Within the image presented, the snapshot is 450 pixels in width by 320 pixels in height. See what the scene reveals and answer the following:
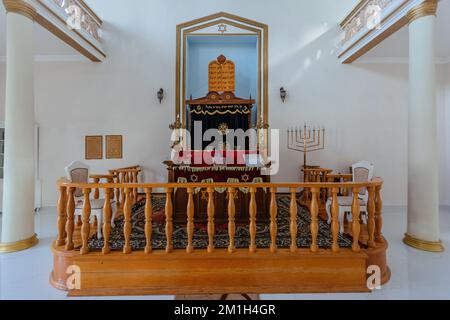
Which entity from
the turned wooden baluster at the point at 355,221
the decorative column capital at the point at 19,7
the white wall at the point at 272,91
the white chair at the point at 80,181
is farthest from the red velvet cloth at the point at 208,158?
the decorative column capital at the point at 19,7

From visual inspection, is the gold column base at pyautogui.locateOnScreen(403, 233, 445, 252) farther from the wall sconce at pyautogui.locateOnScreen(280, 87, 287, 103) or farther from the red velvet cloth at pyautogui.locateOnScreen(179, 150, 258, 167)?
Result: the wall sconce at pyautogui.locateOnScreen(280, 87, 287, 103)

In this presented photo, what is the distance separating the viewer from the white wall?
5.86 metres

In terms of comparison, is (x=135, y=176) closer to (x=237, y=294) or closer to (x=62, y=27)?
(x=62, y=27)

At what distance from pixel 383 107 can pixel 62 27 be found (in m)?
6.98

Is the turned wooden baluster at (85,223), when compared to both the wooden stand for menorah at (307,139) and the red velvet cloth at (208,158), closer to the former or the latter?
the red velvet cloth at (208,158)

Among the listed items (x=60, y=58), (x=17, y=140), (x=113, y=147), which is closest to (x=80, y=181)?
(x=17, y=140)

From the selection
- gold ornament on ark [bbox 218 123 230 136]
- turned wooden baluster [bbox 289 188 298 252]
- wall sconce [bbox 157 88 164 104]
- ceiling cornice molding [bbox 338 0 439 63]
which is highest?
ceiling cornice molding [bbox 338 0 439 63]

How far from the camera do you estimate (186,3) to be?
5977mm

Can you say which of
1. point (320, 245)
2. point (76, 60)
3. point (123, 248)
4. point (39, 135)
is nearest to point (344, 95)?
point (320, 245)

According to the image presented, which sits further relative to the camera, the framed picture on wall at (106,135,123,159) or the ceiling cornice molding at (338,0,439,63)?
the framed picture on wall at (106,135,123,159)

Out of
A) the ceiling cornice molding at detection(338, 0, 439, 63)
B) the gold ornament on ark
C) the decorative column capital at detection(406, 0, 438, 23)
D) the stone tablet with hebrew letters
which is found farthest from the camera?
the stone tablet with hebrew letters

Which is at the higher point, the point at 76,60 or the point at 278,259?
the point at 76,60

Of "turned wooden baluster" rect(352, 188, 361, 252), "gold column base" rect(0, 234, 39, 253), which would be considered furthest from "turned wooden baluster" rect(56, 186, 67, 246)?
"turned wooden baluster" rect(352, 188, 361, 252)

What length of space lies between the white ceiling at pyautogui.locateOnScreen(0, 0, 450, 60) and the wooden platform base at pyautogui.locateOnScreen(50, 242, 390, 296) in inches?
176
